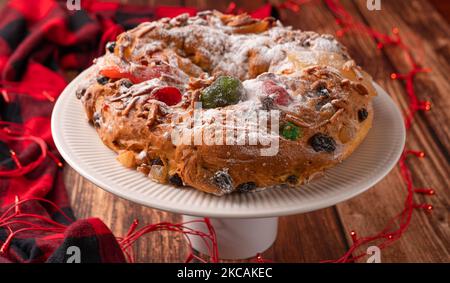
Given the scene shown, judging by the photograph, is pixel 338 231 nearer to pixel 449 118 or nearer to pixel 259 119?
pixel 259 119

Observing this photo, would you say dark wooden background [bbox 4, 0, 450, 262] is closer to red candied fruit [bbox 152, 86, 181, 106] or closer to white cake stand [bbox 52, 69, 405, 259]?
white cake stand [bbox 52, 69, 405, 259]

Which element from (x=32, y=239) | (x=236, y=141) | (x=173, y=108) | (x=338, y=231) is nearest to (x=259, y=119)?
(x=236, y=141)

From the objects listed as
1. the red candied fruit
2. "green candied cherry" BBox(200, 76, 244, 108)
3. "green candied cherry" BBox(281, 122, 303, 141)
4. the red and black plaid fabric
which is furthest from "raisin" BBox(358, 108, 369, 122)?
the red and black plaid fabric

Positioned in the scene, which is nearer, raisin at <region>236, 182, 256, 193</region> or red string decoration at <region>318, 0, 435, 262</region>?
raisin at <region>236, 182, 256, 193</region>

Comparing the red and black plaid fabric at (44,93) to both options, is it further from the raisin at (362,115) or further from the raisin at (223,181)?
the raisin at (362,115)

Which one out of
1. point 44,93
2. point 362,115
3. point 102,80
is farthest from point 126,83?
point 44,93

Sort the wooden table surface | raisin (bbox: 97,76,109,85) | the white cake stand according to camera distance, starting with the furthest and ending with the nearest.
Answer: the wooden table surface
raisin (bbox: 97,76,109,85)
the white cake stand

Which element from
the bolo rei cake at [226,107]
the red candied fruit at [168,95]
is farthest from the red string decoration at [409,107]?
the red candied fruit at [168,95]
